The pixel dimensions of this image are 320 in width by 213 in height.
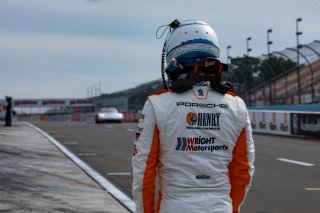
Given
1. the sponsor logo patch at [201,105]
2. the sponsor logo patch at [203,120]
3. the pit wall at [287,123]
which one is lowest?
the pit wall at [287,123]

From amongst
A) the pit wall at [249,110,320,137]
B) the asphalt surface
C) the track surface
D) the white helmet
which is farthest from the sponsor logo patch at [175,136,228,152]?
the pit wall at [249,110,320,137]

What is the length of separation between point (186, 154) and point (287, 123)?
22.3m

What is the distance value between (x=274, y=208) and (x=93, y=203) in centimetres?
254

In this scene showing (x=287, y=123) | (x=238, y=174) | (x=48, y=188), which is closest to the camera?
(x=238, y=174)

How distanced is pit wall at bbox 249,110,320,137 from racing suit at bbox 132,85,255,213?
778 inches

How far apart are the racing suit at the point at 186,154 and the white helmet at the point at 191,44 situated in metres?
0.18

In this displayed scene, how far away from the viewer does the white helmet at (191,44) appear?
262cm

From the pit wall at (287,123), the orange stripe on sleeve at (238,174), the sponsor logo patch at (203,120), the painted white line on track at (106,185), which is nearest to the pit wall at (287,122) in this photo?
the pit wall at (287,123)

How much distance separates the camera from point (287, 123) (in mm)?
24031

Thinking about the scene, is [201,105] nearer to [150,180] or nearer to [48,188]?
[150,180]

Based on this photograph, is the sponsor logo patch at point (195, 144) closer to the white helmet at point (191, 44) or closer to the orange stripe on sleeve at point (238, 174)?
the orange stripe on sleeve at point (238, 174)

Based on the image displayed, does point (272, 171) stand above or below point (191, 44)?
below

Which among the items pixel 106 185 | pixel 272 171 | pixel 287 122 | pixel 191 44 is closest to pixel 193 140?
pixel 191 44

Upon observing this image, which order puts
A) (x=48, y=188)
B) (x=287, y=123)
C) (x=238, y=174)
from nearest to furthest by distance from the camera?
1. (x=238, y=174)
2. (x=48, y=188)
3. (x=287, y=123)
